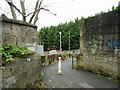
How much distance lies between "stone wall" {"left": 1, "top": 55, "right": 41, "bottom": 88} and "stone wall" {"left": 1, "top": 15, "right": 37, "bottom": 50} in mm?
854

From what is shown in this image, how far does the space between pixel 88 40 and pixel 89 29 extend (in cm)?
73

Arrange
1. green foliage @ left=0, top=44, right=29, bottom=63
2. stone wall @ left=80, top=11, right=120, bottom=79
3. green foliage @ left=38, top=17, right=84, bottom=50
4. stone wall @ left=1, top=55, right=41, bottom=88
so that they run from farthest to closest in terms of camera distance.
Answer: green foliage @ left=38, top=17, right=84, bottom=50, stone wall @ left=80, top=11, right=120, bottom=79, green foliage @ left=0, top=44, right=29, bottom=63, stone wall @ left=1, top=55, right=41, bottom=88

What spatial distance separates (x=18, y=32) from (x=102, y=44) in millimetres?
5463

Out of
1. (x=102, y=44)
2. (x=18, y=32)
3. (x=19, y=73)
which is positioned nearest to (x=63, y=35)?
(x=102, y=44)

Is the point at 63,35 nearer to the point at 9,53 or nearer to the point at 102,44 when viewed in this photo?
the point at 102,44

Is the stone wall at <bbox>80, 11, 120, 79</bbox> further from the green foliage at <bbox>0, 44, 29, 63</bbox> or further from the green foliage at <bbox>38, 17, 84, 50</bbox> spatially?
the green foliage at <bbox>38, 17, 84, 50</bbox>

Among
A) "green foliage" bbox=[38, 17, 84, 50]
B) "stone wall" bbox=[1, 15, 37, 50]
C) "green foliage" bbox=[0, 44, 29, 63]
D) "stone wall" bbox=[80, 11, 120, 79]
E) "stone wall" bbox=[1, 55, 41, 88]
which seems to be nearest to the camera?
"stone wall" bbox=[1, 55, 41, 88]

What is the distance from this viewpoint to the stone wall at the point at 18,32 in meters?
5.87

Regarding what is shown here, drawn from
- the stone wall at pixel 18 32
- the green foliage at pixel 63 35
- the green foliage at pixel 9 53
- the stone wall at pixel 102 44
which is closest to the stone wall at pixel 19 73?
the green foliage at pixel 9 53

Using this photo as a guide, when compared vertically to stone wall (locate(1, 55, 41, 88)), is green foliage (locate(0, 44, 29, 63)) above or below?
above

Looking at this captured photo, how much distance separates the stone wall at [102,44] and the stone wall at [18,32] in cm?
413

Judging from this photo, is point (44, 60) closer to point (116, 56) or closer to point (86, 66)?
point (86, 66)

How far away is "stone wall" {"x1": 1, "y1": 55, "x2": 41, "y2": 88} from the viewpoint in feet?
14.9

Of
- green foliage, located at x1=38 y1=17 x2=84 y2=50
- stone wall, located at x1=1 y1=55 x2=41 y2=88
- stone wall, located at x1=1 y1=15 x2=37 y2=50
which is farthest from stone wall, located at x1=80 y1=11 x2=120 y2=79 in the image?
green foliage, located at x1=38 y1=17 x2=84 y2=50
